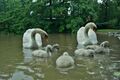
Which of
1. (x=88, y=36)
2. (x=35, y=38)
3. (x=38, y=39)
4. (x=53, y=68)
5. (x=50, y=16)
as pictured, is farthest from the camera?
(x=50, y=16)

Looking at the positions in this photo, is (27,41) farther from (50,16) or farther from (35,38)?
(50,16)

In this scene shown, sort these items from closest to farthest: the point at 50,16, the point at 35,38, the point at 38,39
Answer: the point at 35,38
the point at 38,39
the point at 50,16

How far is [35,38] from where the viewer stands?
76.5 feet

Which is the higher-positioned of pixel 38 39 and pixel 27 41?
pixel 38 39

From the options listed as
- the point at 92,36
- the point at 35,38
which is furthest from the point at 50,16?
the point at 35,38

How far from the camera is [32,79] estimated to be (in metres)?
12.2

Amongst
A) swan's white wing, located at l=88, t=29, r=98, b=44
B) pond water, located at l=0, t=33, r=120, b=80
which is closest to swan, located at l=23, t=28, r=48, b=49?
swan's white wing, located at l=88, t=29, r=98, b=44

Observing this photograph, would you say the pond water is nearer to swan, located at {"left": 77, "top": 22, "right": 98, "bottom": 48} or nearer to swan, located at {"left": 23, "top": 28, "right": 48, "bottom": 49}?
swan, located at {"left": 23, "top": 28, "right": 48, "bottom": 49}

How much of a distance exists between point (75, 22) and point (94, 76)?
33.0 m

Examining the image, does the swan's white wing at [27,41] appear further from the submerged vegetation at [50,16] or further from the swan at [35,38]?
the submerged vegetation at [50,16]

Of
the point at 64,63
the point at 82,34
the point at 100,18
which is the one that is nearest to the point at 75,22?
the point at 100,18

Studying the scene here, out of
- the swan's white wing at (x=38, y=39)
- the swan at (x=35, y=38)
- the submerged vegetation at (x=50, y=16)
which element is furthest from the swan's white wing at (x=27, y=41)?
the submerged vegetation at (x=50, y=16)

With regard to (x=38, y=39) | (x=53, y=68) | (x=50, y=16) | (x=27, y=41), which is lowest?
→ (x=53, y=68)

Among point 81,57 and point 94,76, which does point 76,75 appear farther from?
point 81,57
